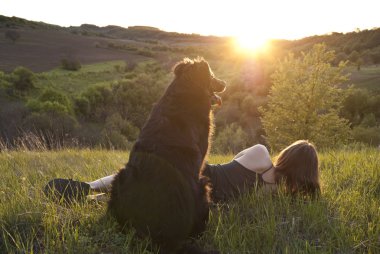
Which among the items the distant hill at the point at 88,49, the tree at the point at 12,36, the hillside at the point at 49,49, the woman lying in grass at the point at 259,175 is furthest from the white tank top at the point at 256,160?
the tree at the point at 12,36

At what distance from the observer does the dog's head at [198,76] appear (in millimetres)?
3043

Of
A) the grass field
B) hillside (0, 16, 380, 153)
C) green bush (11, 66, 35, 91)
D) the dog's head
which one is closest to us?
the grass field

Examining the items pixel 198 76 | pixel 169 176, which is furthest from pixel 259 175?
pixel 169 176

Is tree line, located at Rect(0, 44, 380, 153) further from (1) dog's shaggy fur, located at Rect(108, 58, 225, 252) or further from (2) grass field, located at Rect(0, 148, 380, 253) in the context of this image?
(1) dog's shaggy fur, located at Rect(108, 58, 225, 252)

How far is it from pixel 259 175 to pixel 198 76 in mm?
1802

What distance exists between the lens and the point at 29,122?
20.7 m

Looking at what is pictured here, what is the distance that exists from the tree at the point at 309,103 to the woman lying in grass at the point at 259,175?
42.2ft

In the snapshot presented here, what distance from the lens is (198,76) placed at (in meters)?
3.10

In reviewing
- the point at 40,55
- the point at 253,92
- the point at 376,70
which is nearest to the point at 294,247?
the point at 253,92

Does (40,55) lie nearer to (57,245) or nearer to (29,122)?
(29,122)

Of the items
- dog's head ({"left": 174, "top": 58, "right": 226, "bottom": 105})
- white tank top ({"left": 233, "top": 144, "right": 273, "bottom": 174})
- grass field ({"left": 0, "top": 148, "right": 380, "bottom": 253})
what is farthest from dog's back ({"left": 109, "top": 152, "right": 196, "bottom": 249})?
white tank top ({"left": 233, "top": 144, "right": 273, "bottom": 174})

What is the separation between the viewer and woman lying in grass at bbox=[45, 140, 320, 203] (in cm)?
391

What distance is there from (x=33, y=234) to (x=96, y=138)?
20.0 meters

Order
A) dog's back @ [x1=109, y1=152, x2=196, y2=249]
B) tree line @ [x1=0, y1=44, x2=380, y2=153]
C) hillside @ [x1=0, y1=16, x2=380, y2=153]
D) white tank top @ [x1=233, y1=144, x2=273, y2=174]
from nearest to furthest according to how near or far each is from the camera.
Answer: dog's back @ [x1=109, y1=152, x2=196, y2=249]
white tank top @ [x1=233, y1=144, x2=273, y2=174]
tree line @ [x1=0, y1=44, x2=380, y2=153]
hillside @ [x1=0, y1=16, x2=380, y2=153]
